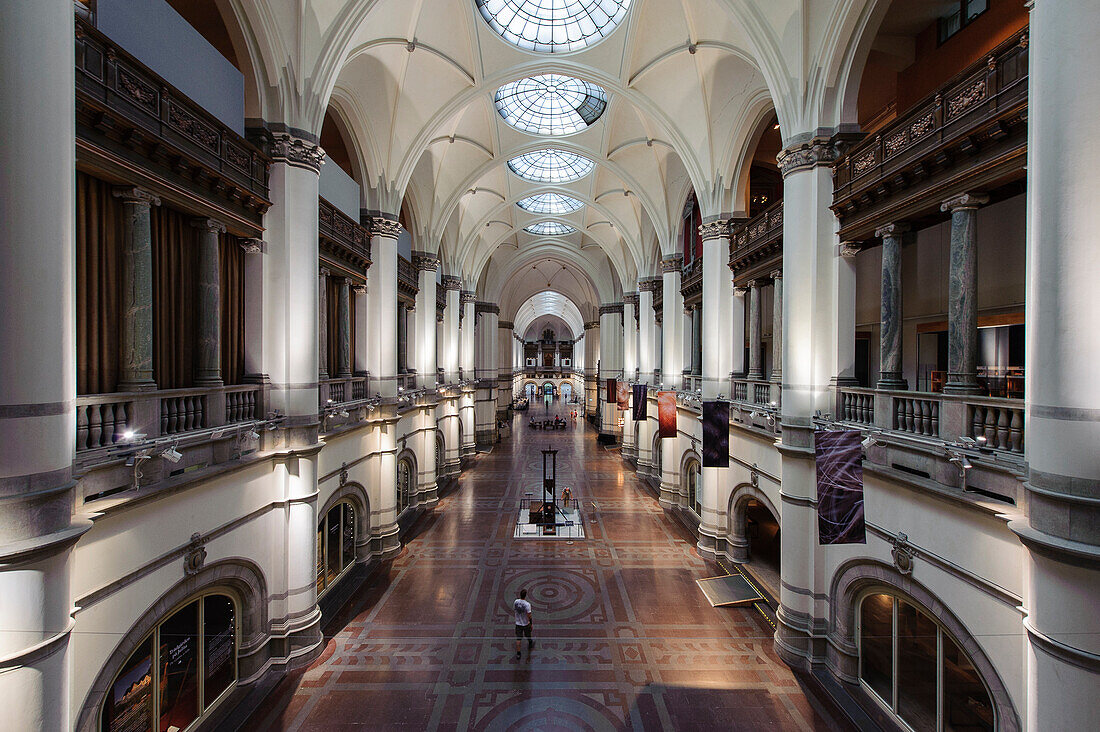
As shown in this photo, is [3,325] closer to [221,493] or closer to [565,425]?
[221,493]

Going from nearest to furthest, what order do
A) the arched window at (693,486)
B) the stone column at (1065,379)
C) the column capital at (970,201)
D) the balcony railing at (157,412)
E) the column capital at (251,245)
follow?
the stone column at (1065,379) < the balcony railing at (157,412) < the column capital at (970,201) < the column capital at (251,245) < the arched window at (693,486)

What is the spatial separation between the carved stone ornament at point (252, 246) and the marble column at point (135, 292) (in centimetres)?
234

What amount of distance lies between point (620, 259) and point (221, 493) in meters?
25.2

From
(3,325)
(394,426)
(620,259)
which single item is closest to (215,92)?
(3,325)

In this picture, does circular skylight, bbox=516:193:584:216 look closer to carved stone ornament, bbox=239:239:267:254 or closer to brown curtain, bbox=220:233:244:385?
carved stone ornament, bbox=239:239:267:254

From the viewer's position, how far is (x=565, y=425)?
41562 mm

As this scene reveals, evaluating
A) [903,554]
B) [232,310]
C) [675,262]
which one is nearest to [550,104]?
[675,262]

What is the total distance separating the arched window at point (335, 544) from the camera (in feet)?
35.8

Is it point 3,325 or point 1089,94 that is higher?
point 1089,94

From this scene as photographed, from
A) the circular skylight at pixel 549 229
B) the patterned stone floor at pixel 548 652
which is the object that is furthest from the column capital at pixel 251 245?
the circular skylight at pixel 549 229

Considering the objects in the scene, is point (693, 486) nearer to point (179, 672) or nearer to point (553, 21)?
point (179, 672)

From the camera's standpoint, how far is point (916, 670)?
6.73 meters

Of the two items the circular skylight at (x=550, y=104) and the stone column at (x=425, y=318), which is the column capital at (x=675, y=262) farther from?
the stone column at (x=425, y=318)

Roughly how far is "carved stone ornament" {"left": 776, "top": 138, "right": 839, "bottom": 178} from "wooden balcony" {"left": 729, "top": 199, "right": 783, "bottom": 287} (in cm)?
141
